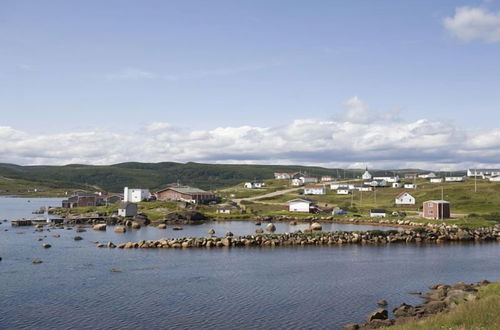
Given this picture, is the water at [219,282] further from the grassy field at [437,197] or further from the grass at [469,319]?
the grassy field at [437,197]

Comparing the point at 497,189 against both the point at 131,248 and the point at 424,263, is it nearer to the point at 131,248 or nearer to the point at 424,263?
the point at 424,263

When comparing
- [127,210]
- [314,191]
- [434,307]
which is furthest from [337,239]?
[314,191]

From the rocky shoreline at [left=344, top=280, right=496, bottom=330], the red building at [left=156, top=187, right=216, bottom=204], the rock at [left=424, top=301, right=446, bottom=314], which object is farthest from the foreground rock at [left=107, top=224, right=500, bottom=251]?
the red building at [left=156, top=187, right=216, bottom=204]

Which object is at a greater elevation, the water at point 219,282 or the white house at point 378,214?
the white house at point 378,214

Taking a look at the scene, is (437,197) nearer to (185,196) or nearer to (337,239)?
(337,239)

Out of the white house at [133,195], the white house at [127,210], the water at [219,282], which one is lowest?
the water at [219,282]

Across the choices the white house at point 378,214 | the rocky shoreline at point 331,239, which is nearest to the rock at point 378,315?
the rocky shoreline at point 331,239
